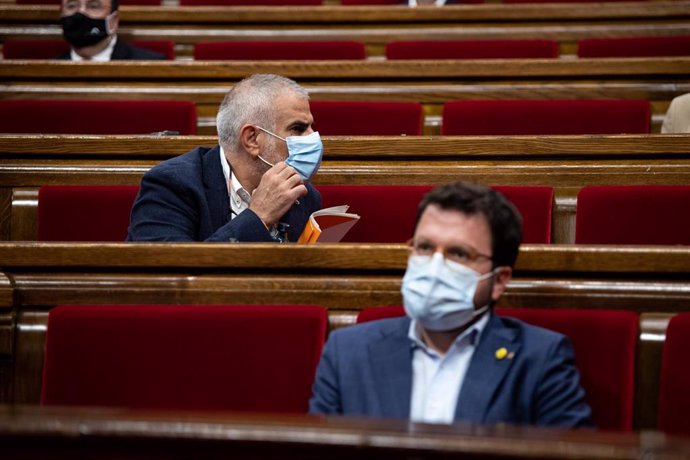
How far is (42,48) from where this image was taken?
54.7 inches

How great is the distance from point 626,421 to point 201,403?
214 millimetres

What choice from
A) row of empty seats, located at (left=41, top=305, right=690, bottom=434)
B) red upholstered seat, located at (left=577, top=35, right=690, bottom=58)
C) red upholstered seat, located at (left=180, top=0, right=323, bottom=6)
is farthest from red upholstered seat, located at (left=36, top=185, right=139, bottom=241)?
red upholstered seat, located at (left=180, top=0, right=323, bottom=6)

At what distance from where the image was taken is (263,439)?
1.20 feet

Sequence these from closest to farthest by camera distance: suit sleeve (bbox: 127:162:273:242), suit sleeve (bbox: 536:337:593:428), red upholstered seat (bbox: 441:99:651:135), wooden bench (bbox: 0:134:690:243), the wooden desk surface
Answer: the wooden desk surface, suit sleeve (bbox: 536:337:593:428), suit sleeve (bbox: 127:162:273:242), wooden bench (bbox: 0:134:690:243), red upholstered seat (bbox: 441:99:651:135)

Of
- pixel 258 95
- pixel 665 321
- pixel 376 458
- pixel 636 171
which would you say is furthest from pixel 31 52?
pixel 376 458

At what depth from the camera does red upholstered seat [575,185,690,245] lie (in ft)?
2.45

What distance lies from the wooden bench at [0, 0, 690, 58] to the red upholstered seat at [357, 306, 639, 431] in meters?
0.83

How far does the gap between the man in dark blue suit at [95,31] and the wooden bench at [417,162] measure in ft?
Answer: 1.37

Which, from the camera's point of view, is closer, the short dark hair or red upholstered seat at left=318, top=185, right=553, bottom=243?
the short dark hair

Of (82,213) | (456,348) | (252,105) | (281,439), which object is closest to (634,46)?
(252,105)

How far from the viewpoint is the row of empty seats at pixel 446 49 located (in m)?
1.26

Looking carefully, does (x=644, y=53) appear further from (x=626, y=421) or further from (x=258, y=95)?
(x=626, y=421)

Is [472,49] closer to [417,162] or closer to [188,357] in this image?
[417,162]

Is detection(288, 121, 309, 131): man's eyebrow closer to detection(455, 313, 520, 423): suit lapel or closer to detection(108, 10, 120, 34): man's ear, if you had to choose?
detection(455, 313, 520, 423): suit lapel
